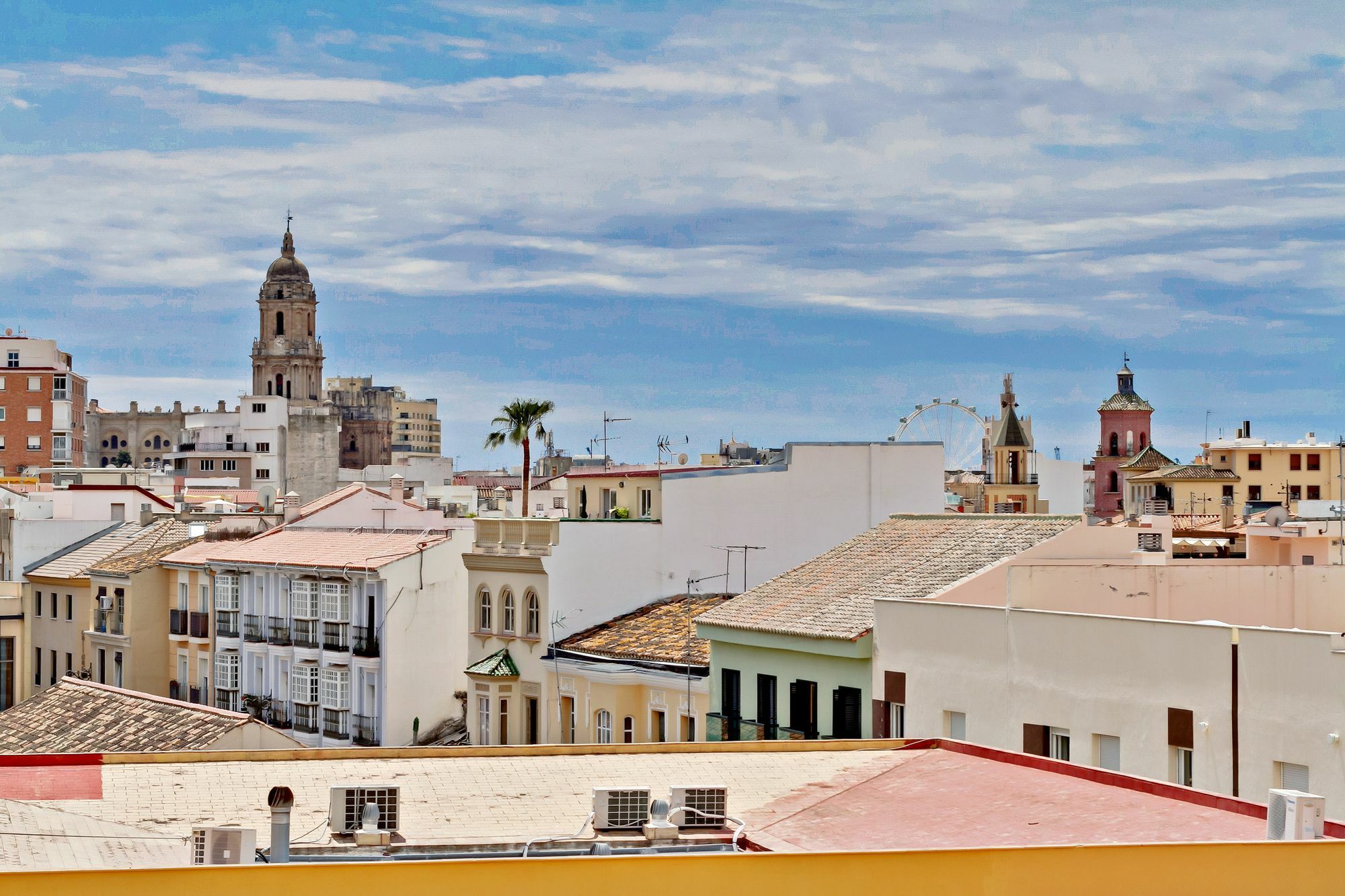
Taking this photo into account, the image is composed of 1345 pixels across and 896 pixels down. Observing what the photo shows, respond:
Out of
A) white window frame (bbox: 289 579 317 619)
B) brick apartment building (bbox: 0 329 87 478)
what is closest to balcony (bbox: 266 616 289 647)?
white window frame (bbox: 289 579 317 619)

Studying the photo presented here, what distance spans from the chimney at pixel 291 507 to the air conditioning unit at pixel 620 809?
4745 cm

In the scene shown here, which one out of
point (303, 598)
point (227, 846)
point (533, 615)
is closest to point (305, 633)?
point (303, 598)

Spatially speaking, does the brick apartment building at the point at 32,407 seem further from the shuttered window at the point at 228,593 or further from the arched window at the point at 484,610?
the arched window at the point at 484,610

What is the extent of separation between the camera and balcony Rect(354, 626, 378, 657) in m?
49.1

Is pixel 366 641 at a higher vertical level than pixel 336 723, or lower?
higher

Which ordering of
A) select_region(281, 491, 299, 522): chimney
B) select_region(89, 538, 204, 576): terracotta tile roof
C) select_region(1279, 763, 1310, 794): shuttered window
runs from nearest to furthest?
select_region(1279, 763, 1310, 794): shuttered window → select_region(89, 538, 204, 576): terracotta tile roof → select_region(281, 491, 299, 522): chimney

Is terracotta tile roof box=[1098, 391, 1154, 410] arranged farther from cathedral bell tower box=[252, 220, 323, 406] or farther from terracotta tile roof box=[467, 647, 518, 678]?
terracotta tile roof box=[467, 647, 518, 678]

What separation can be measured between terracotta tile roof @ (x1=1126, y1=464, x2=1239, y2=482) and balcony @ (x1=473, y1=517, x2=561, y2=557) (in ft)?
356

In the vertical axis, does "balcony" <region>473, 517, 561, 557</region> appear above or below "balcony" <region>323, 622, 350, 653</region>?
above

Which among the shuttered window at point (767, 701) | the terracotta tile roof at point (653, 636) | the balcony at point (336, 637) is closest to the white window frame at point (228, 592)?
the balcony at point (336, 637)

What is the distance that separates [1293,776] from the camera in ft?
77.7

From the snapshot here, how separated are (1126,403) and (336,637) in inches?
5789

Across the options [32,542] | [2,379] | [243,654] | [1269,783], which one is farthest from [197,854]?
[2,379]

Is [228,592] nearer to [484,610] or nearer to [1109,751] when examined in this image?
[484,610]
